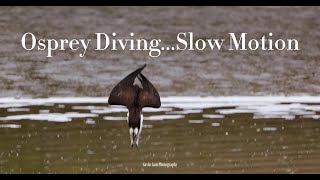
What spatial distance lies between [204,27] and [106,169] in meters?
30.2

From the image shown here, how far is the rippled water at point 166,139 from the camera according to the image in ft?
55.8

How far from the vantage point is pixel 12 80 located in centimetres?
3719

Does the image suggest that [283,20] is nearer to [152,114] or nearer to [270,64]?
[270,64]

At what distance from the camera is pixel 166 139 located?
2044 centimetres

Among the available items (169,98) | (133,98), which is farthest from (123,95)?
(169,98)

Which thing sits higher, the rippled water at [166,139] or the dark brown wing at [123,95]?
the dark brown wing at [123,95]

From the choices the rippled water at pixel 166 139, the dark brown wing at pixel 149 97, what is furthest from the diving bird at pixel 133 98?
the rippled water at pixel 166 139

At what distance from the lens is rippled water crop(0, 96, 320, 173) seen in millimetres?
17016

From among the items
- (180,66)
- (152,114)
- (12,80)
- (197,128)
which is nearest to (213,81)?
(180,66)

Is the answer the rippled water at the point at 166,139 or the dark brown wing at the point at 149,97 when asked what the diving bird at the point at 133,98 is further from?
the rippled water at the point at 166,139

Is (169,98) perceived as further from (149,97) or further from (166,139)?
(149,97)

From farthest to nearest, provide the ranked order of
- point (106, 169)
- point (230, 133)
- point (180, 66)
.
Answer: point (180, 66)
point (230, 133)
point (106, 169)

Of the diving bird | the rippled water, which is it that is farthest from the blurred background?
the diving bird

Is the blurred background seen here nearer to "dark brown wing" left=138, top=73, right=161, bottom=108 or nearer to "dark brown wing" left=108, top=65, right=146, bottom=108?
"dark brown wing" left=138, top=73, right=161, bottom=108
